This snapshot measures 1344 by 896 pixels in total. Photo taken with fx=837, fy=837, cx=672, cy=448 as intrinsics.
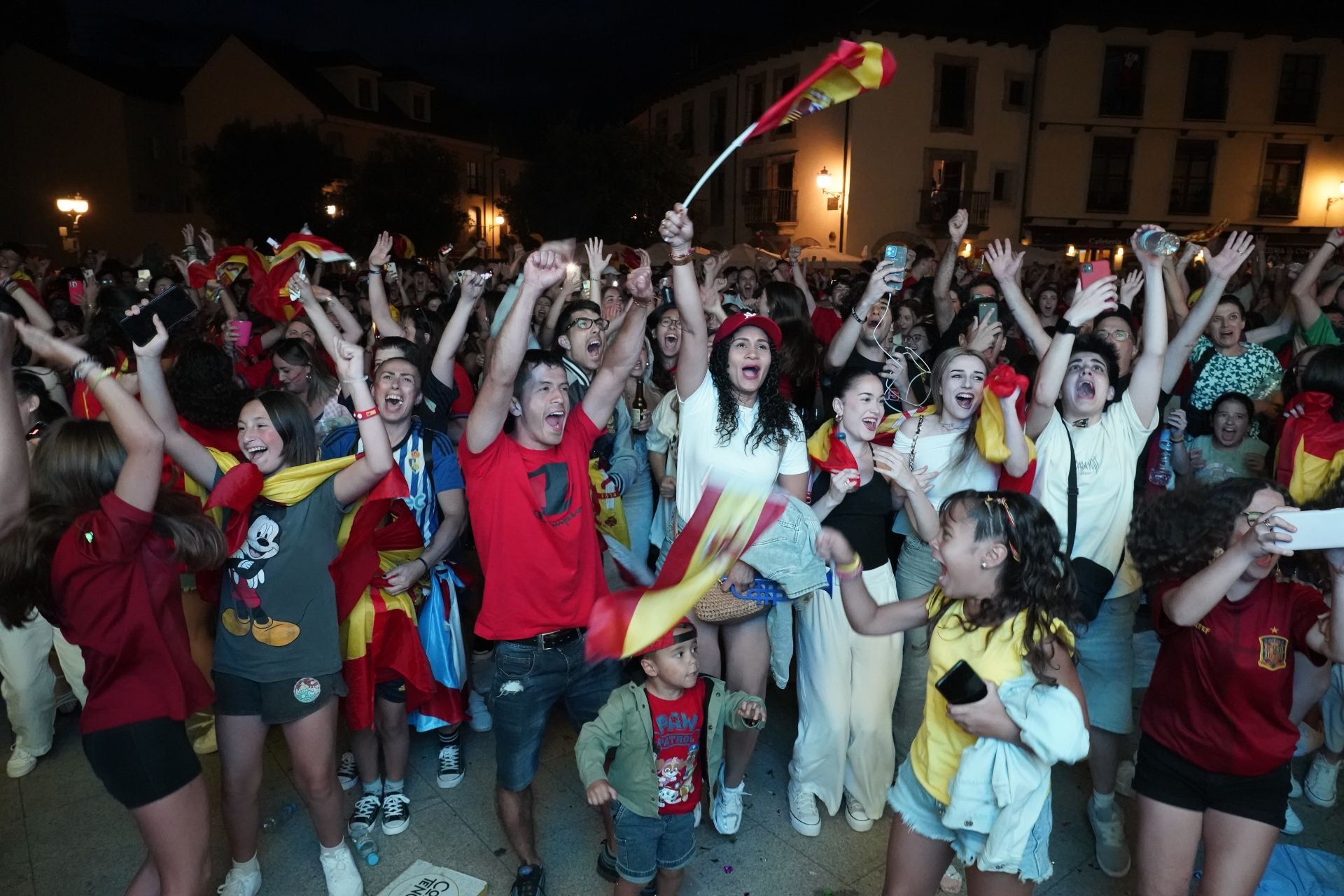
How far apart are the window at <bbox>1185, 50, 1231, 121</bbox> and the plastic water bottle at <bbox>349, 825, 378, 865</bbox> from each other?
99.8ft

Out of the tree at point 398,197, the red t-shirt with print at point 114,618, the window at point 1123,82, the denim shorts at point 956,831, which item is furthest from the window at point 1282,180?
the red t-shirt with print at point 114,618

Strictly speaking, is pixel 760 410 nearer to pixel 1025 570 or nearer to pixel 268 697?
pixel 1025 570

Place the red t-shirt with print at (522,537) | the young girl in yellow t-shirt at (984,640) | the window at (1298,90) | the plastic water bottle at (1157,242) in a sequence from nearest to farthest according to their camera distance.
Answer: the young girl in yellow t-shirt at (984,640), the red t-shirt with print at (522,537), the plastic water bottle at (1157,242), the window at (1298,90)

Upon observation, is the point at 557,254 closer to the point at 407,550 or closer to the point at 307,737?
the point at 407,550

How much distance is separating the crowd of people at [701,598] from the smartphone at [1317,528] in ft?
0.09

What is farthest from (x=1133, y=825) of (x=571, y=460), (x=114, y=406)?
(x=114, y=406)

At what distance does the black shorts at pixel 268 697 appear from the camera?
278 centimetres

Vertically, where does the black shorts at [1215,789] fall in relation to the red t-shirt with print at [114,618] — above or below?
below

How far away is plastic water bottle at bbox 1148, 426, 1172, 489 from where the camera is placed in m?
4.41

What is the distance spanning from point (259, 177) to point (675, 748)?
29876mm

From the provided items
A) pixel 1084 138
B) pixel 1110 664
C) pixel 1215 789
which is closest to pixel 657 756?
pixel 1215 789

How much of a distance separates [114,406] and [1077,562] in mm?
3307

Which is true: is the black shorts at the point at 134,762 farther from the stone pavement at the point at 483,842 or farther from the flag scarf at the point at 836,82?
the flag scarf at the point at 836,82

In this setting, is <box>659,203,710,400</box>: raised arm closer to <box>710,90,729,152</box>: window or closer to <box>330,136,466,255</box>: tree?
<box>330,136,466,255</box>: tree
